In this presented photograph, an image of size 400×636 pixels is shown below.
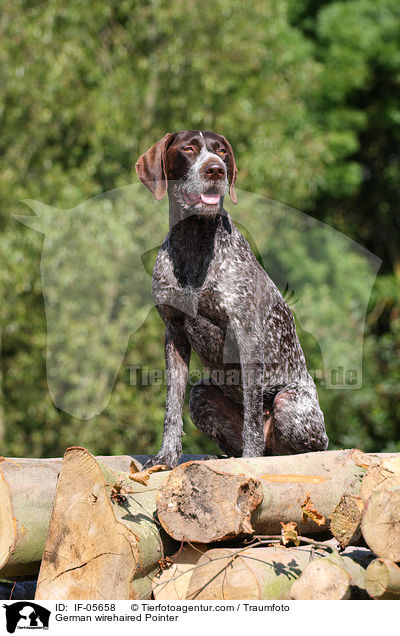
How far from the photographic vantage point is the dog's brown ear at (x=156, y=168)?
4.45m

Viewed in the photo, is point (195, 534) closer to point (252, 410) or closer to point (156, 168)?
point (252, 410)

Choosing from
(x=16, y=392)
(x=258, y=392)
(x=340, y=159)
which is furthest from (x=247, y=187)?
(x=258, y=392)

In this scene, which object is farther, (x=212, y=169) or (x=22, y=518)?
(x=212, y=169)

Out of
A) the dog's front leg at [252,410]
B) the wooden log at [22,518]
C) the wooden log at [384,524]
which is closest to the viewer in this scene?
the wooden log at [384,524]

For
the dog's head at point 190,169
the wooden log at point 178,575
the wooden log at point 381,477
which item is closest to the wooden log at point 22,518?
the wooden log at point 178,575

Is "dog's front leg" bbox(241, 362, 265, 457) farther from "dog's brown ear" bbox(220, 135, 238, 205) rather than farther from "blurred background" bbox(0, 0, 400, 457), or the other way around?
"blurred background" bbox(0, 0, 400, 457)

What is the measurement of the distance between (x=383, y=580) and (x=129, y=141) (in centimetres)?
943

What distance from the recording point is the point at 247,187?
1173 cm

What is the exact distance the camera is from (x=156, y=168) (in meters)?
4.47

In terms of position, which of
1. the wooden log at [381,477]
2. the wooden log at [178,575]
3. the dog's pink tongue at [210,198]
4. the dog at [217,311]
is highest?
the dog's pink tongue at [210,198]

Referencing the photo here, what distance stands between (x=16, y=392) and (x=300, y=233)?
19.1 feet

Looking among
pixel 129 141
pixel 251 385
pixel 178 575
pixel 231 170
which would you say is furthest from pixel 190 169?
pixel 129 141

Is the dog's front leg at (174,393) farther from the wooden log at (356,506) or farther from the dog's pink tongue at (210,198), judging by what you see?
the wooden log at (356,506)

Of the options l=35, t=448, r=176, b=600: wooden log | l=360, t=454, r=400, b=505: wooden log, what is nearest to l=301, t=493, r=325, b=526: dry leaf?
l=360, t=454, r=400, b=505: wooden log
